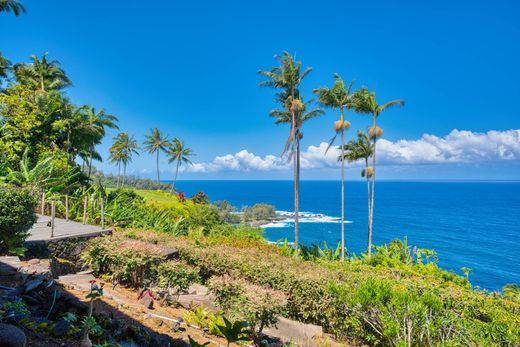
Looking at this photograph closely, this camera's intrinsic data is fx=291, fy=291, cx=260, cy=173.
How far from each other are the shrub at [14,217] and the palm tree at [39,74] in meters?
22.7

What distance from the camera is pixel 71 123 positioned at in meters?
21.8

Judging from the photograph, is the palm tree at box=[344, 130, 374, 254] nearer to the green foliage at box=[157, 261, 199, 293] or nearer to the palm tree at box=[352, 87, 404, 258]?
the palm tree at box=[352, 87, 404, 258]

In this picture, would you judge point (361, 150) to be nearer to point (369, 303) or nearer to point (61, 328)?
point (369, 303)

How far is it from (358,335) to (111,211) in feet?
43.3

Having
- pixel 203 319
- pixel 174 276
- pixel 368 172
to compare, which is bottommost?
pixel 203 319

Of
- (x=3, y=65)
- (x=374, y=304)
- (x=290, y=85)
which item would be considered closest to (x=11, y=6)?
(x=3, y=65)

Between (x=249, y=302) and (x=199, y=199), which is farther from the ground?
(x=249, y=302)

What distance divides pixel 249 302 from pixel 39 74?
97.7 feet

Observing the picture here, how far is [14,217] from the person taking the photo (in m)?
6.78

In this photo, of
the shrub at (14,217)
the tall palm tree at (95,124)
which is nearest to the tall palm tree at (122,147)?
the tall palm tree at (95,124)

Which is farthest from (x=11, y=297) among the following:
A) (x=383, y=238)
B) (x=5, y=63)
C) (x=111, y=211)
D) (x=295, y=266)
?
(x=383, y=238)

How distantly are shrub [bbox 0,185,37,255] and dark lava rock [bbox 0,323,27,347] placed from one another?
16.4 feet

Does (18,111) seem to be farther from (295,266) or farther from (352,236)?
(352,236)

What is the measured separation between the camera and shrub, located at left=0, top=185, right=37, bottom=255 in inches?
264
